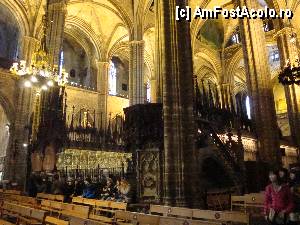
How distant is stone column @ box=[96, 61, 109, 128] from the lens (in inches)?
953

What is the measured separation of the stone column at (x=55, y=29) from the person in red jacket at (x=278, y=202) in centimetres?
1260

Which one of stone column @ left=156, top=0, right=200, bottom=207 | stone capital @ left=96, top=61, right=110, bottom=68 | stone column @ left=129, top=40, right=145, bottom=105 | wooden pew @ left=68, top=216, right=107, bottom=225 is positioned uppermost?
stone capital @ left=96, top=61, right=110, bottom=68

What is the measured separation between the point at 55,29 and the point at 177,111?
971 cm

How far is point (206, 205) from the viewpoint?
798 centimetres

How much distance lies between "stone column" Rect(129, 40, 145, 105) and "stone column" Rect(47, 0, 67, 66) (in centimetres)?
597

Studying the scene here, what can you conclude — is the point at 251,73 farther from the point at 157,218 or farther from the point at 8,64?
the point at 8,64

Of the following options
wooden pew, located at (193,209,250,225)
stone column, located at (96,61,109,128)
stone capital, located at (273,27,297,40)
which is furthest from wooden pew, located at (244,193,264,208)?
stone column, located at (96,61,109,128)

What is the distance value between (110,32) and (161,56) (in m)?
17.2

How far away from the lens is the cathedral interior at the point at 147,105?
841cm

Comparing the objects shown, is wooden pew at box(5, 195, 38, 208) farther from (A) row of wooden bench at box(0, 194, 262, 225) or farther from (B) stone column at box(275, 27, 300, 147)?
(B) stone column at box(275, 27, 300, 147)

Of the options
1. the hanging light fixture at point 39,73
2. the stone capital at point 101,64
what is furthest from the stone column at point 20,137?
the stone capital at point 101,64

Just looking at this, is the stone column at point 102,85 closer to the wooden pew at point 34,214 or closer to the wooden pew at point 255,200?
the wooden pew at point 255,200

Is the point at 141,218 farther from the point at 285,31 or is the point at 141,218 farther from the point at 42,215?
the point at 285,31

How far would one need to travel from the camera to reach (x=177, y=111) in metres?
8.19
